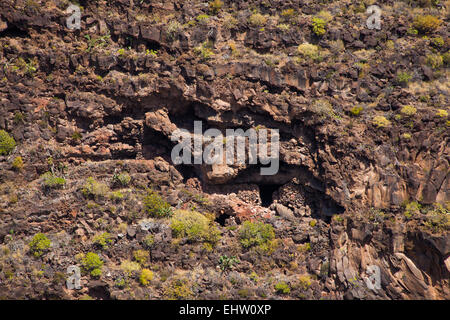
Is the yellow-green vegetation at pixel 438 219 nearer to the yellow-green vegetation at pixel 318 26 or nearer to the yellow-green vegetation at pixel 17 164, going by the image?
the yellow-green vegetation at pixel 318 26

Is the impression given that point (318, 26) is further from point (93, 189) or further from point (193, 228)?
point (93, 189)

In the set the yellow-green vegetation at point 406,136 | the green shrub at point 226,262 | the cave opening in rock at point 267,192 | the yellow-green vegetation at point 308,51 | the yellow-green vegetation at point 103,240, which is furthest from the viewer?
the cave opening in rock at point 267,192

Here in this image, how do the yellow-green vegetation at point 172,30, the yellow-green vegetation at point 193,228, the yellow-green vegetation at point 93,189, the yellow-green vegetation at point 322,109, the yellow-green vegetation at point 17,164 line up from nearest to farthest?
the yellow-green vegetation at point 17,164, the yellow-green vegetation at point 193,228, the yellow-green vegetation at point 93,189, the yellow-green vegetation at point 322,109, the yellow-green vegetation at point 172,30

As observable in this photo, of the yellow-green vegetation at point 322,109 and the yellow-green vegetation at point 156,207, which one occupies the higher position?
the yellow-green vegetation at point 322,109

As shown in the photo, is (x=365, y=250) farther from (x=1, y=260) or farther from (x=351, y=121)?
(x=1, y=260)

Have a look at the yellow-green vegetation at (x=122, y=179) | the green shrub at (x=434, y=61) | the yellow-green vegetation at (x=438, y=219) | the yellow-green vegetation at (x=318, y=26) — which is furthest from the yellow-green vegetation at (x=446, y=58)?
the yellow-green vegetation at (x=122, y=179)

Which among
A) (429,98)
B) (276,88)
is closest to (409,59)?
(429,98)
